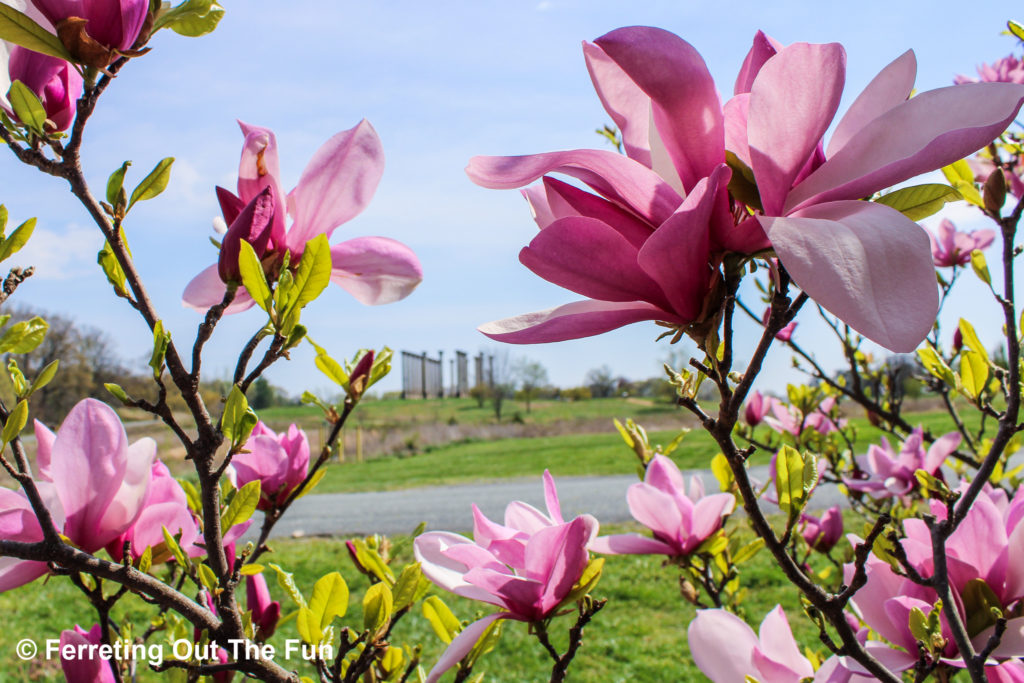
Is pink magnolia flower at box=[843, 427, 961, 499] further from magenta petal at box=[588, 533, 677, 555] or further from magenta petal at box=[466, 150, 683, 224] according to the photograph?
magenta petal at box=[466, 150, 683, 224]

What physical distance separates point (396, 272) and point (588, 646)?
380cm

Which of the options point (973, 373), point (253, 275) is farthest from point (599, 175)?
point (973, 373)

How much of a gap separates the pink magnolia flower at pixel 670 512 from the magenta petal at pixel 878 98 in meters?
0.61

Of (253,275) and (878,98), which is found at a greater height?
(878,98)

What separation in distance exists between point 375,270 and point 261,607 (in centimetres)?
57

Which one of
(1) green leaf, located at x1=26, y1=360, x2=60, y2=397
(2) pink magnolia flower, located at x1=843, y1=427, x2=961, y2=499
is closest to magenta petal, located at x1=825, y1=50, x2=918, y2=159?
(1) green leaf, located at x1=26, y1=360, x2=60, y2=397

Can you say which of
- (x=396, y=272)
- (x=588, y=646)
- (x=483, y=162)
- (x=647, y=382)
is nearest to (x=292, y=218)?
(x=396, y=272)

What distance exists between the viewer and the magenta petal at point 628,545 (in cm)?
89

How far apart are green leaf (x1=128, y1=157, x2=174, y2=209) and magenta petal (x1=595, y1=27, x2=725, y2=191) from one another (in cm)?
58

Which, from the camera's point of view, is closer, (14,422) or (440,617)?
(14,422)

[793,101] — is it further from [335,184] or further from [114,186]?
[114,186]

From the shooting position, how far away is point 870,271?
0.36m

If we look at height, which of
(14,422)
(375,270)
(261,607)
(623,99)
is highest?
(623,99)

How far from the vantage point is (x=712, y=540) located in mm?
1064
